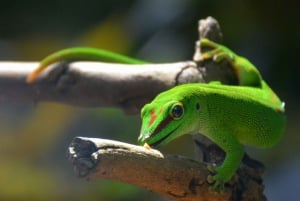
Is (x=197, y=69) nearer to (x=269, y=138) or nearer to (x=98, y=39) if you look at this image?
(x=269, y=138)

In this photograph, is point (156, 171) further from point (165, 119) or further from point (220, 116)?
point (220, 116)

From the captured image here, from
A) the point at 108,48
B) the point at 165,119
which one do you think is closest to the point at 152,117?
the point at 165,119

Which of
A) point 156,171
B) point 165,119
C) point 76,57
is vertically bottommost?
point 156,171

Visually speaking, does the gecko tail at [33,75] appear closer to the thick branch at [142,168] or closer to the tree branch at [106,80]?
the tree branch at [106,80]

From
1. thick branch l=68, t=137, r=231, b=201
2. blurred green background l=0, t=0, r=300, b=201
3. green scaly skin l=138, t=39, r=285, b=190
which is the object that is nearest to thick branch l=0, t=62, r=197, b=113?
green scaly skin l=138, t=39, r=285, b=190

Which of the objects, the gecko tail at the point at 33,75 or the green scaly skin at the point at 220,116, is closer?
the green scaly skin at the point at 220,116

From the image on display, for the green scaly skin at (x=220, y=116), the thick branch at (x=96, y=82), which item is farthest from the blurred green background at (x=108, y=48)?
the green scaly skin at (x=220, y=116)

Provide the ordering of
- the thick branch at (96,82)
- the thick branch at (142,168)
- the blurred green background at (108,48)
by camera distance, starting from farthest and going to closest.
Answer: the blurred green background at (108,48) → the thick branch at (96,82) → the thick branch at (142,168)

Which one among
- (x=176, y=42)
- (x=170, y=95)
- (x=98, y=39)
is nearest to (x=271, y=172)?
→ (x=176, y=42)
